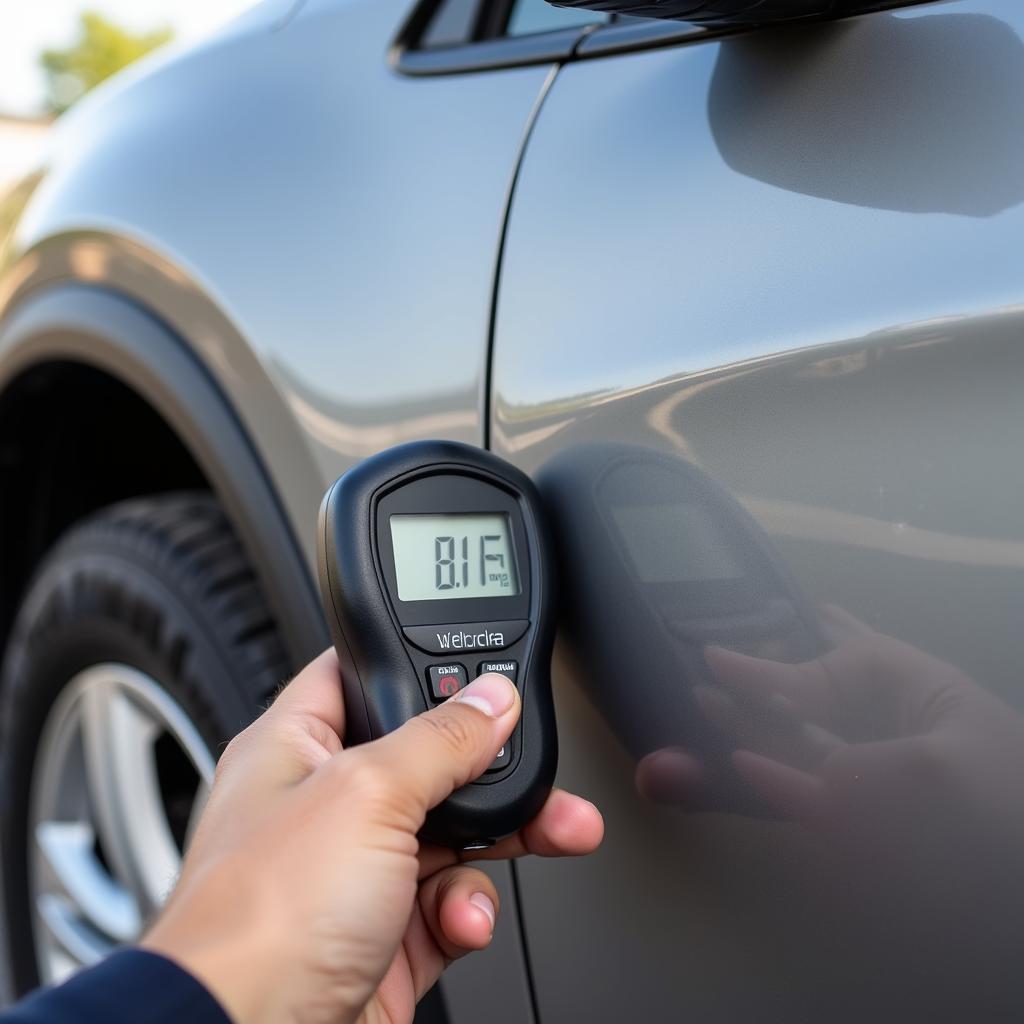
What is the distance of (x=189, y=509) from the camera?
5.34 feet

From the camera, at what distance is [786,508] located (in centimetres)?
87

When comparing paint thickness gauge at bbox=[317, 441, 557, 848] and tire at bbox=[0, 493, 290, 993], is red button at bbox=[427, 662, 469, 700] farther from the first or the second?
tire at bbox=[0, 493, 290, 993]

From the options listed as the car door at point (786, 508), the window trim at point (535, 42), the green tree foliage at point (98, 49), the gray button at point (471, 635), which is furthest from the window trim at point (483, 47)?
the green tree foliage at point (98, 49)

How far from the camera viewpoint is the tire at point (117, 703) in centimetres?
144

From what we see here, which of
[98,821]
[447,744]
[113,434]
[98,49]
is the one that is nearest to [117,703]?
[98,821]

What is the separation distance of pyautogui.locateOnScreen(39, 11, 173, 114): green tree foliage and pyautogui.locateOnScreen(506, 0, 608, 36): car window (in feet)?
129

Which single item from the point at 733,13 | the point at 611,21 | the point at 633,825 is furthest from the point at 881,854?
the point at 611,21

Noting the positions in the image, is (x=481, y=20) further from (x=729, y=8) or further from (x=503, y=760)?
(x=503, y=760)

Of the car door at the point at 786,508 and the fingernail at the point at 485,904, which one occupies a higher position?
the car door at the point at 786,508

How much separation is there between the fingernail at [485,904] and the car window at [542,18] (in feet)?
2.60

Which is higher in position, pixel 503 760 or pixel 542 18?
pixel 542 18

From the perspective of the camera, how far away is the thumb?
2.74 ft

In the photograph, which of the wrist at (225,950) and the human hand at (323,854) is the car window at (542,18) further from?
the wrist at (225,950)

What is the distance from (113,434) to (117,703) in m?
0.59
